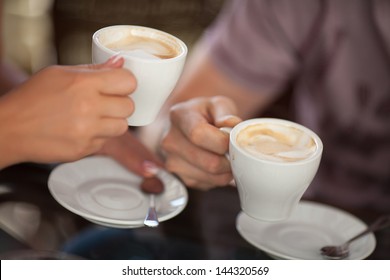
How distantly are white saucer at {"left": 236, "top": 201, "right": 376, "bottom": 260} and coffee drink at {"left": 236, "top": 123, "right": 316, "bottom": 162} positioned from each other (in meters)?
0.09

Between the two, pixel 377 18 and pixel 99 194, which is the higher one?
pixel 377 18

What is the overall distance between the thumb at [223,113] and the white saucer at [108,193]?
8 centimetres

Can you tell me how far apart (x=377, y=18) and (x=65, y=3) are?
0.67 m

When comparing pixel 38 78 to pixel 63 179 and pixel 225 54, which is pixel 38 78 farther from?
pixel 225 54

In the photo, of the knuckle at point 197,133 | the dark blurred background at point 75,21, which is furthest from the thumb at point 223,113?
the dark blurred background at point 75,21

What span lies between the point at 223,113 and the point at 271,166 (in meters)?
0.10

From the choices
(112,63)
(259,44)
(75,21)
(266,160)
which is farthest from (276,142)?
(75,21)

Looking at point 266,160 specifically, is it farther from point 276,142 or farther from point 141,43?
point 141,43

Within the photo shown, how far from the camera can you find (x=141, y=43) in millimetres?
492

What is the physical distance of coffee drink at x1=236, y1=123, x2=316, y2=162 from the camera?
0.46m

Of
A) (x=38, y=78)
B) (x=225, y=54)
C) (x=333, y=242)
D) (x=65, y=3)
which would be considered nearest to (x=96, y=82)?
(x=38, y=78)

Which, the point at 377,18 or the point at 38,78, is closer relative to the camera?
the point at 38,78

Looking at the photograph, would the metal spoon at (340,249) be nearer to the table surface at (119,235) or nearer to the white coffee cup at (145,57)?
the table surface at (119,235)
